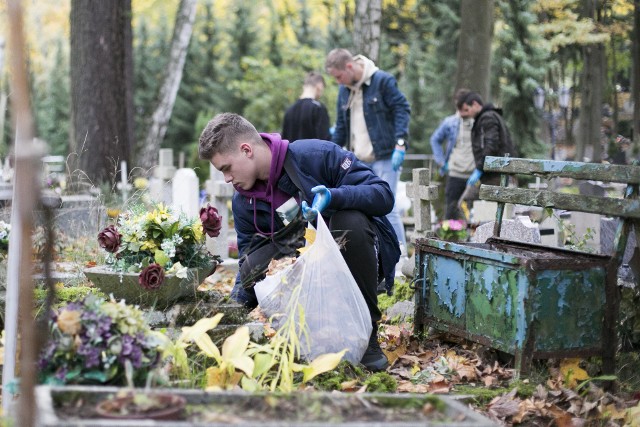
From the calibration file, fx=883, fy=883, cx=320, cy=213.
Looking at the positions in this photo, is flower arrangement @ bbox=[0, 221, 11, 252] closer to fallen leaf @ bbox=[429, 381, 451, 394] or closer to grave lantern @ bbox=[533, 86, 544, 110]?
fallen leaf @ bbox=[429, 381, 451, 394]

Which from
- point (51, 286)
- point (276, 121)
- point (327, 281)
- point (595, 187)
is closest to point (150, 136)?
point (595, 187)

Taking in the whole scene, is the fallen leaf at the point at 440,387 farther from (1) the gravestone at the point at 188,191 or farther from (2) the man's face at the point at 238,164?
(1) the gravestone at the point at 188,191

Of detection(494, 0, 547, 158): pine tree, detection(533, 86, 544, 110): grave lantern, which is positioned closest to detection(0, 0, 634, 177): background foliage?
detection(494, 0, 547, 158): pine tree

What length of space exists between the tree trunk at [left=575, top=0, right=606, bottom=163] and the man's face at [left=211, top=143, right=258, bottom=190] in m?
19.1

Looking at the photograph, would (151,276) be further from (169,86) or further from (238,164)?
(169,86)

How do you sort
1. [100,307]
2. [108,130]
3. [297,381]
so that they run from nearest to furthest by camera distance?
1. [100,307]
2. [297,381]
3. [108,130]

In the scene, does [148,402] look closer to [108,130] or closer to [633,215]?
[633,215]

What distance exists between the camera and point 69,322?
2973 mm

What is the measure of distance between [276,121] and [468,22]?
11425 millimetres

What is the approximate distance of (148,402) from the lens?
95.0 inches

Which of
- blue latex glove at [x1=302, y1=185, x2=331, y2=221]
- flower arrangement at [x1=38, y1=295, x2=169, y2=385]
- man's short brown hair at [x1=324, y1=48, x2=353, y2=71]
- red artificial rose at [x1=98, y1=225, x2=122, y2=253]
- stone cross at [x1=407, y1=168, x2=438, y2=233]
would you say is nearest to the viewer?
flower arrangement at [x1=38, y1=295, x2=169, y2=385]

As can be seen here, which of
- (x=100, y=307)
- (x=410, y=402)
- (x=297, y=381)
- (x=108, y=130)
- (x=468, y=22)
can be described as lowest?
(x=297, y=381)

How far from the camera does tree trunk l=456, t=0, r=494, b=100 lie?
44.5 feet

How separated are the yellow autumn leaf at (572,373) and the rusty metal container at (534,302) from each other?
127 mm
